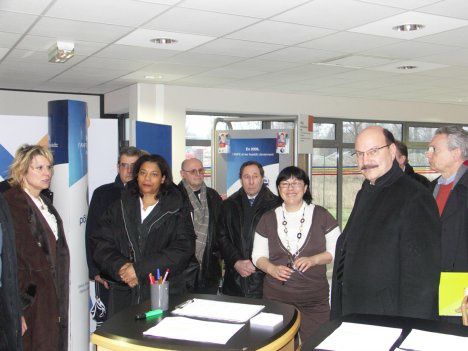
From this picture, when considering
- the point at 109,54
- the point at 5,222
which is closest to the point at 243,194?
the point at 5,222

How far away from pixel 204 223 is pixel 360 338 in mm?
2402

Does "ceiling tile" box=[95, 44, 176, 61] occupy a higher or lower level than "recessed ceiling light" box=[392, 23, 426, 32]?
lower

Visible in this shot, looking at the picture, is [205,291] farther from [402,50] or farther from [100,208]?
[402,50]

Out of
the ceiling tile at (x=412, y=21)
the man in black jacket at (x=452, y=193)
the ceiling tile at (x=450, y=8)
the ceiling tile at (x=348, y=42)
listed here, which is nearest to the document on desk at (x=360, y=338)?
the man in black jacket at (x=452, y=193)

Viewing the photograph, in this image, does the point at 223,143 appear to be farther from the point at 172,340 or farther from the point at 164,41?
the point at 172,340

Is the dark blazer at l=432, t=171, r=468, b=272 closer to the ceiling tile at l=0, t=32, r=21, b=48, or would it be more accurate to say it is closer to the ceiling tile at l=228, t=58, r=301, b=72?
the ceiling tile at l=228, t=58, r=301, b=72

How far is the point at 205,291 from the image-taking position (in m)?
3.76

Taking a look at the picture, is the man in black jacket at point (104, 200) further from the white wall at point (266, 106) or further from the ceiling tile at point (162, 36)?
the white wall at point (266, 106)

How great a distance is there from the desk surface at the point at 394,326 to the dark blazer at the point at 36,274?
1.73m

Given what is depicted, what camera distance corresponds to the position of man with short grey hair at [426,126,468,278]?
242 cm

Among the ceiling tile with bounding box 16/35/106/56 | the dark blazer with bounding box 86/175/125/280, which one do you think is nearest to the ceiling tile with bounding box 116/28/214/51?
the ceiling tile with bounding box 16/35/106/56

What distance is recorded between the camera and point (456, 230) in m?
2.44

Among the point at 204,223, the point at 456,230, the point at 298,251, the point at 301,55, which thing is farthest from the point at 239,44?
the point at 456,230

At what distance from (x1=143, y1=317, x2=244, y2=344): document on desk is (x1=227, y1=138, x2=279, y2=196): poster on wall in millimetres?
3592
